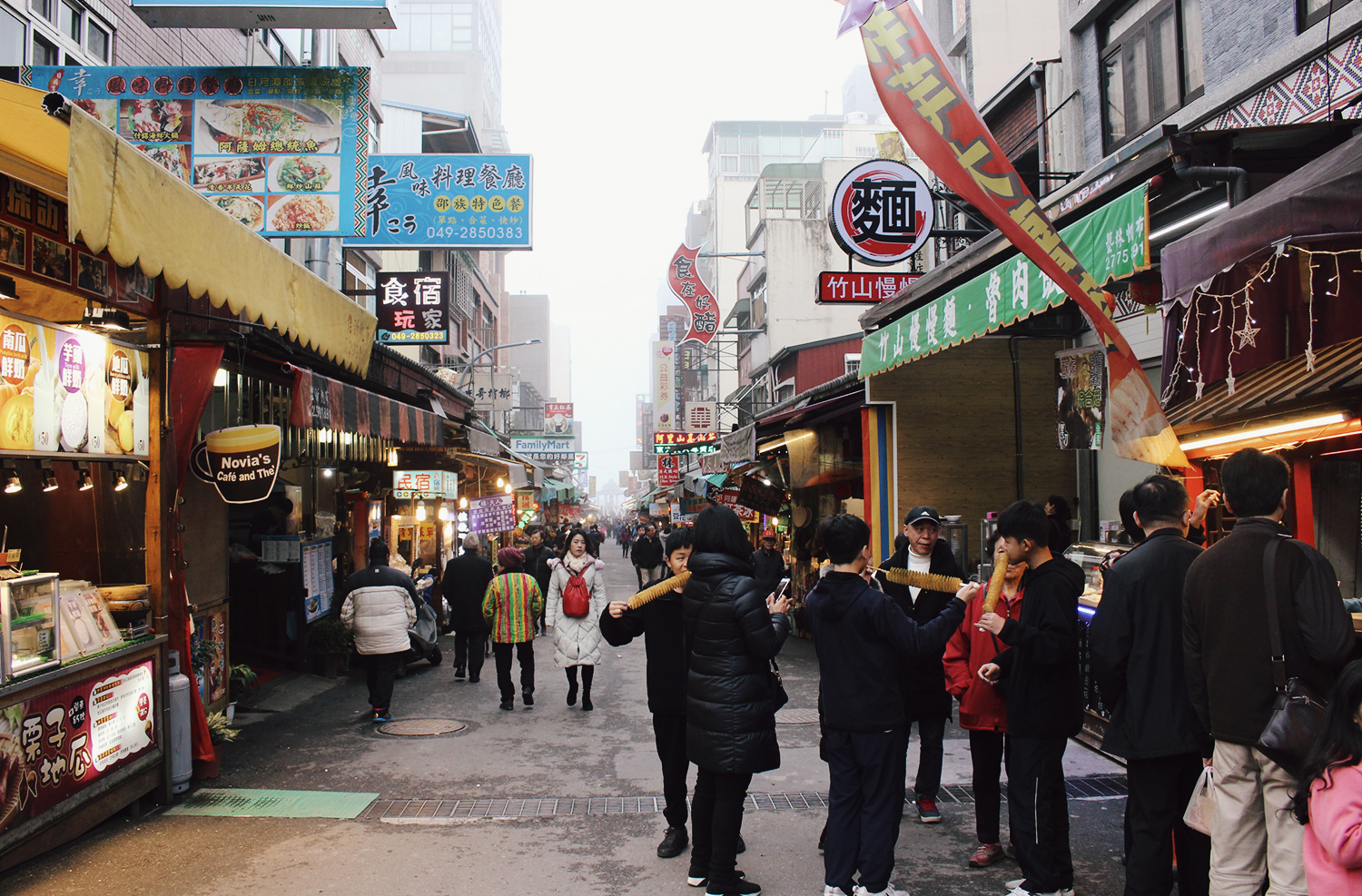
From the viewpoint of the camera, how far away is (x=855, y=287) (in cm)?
1409

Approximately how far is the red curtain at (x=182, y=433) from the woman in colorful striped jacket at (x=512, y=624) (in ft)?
11.0

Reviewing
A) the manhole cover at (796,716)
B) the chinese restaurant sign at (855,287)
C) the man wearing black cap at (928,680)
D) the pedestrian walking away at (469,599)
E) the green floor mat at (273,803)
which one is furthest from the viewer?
the chinese restaurant sign at (855,287)

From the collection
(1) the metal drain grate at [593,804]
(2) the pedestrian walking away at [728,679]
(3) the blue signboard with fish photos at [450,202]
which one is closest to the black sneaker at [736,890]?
(2) the pedestrian walking away at [728,679]

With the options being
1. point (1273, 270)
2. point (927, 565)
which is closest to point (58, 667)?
point (927, 565)

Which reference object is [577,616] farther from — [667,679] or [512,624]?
[667,679]

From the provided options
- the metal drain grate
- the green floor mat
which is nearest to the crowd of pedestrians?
the metal drain grate

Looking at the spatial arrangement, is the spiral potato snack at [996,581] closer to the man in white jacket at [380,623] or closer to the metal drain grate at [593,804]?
the metal drain grate at [593,804]

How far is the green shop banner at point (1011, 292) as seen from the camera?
497 centimetres

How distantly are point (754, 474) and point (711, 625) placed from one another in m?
14.1

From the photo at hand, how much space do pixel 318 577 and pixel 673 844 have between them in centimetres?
779

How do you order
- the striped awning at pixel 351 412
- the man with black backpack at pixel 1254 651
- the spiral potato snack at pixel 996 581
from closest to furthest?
the man with black backpack at pixel 1254 651, the spiral potato snack at pixel 996 581, the striped awning at pixel 351 412

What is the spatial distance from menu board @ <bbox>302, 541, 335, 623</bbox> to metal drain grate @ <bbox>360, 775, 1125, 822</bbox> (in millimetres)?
5472

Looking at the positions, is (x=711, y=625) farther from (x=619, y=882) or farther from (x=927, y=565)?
(x=927, y=565)

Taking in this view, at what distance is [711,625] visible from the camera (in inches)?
177
